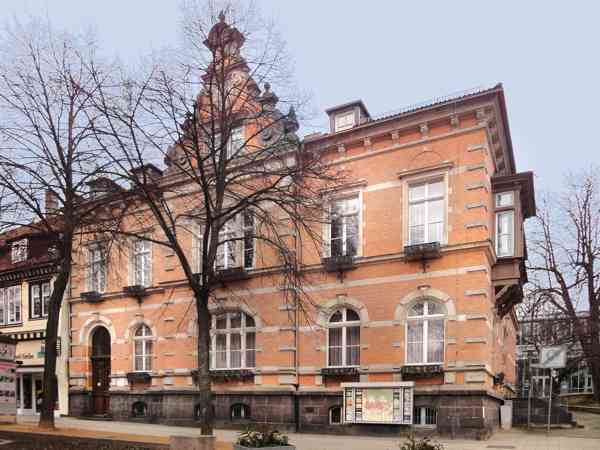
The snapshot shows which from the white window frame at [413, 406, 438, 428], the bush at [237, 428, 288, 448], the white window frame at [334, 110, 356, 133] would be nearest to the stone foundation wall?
the white window frame at [413, 406, 438, 428]

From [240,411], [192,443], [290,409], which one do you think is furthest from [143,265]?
[192,443]

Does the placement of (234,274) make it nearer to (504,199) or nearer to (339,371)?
(339,371)

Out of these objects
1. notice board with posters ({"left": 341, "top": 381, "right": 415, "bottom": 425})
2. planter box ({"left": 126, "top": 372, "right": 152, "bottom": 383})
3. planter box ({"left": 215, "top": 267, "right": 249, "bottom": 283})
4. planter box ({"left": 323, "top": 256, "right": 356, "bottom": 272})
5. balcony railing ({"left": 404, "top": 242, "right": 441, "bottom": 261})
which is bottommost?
planter box ({"left": 126, "top": 372, "right": 152, "bottom": 383})

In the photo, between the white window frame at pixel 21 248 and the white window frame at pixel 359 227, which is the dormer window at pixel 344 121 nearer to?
the white window frame at pixel 359 227

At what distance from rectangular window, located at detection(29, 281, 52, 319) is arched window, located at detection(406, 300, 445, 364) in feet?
60.4

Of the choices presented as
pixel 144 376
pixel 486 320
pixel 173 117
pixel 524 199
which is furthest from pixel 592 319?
pixel 173 117

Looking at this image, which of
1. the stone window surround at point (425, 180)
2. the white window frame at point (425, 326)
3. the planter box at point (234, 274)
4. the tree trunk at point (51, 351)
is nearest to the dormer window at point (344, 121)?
the stone window surround at point (425, 180)

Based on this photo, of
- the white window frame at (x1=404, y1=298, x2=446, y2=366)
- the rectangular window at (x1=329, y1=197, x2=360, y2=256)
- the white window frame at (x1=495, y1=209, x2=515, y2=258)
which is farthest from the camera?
the rectangular window at (x1=329, y1=197, x2=360, y2=256)

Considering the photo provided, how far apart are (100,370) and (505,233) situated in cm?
1863

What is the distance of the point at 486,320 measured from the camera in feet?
53.8

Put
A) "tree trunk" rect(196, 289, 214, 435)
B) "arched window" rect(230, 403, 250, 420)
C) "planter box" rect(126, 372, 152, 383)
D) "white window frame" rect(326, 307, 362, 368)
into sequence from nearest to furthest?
"tree trunk" rect(196, 289, 214, 435) → "white window frame" rect(326, 307, 362, 368) → "arched window" rect(230, 403, 250, 420) → "planter box" rect(126, 372, 152, 383)

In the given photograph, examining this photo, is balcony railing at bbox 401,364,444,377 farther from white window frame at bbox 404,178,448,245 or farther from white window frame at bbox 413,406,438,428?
white window frame at bbox 404,178,448,245

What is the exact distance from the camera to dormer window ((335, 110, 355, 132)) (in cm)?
2009

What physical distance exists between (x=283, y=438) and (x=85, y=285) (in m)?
18.4
